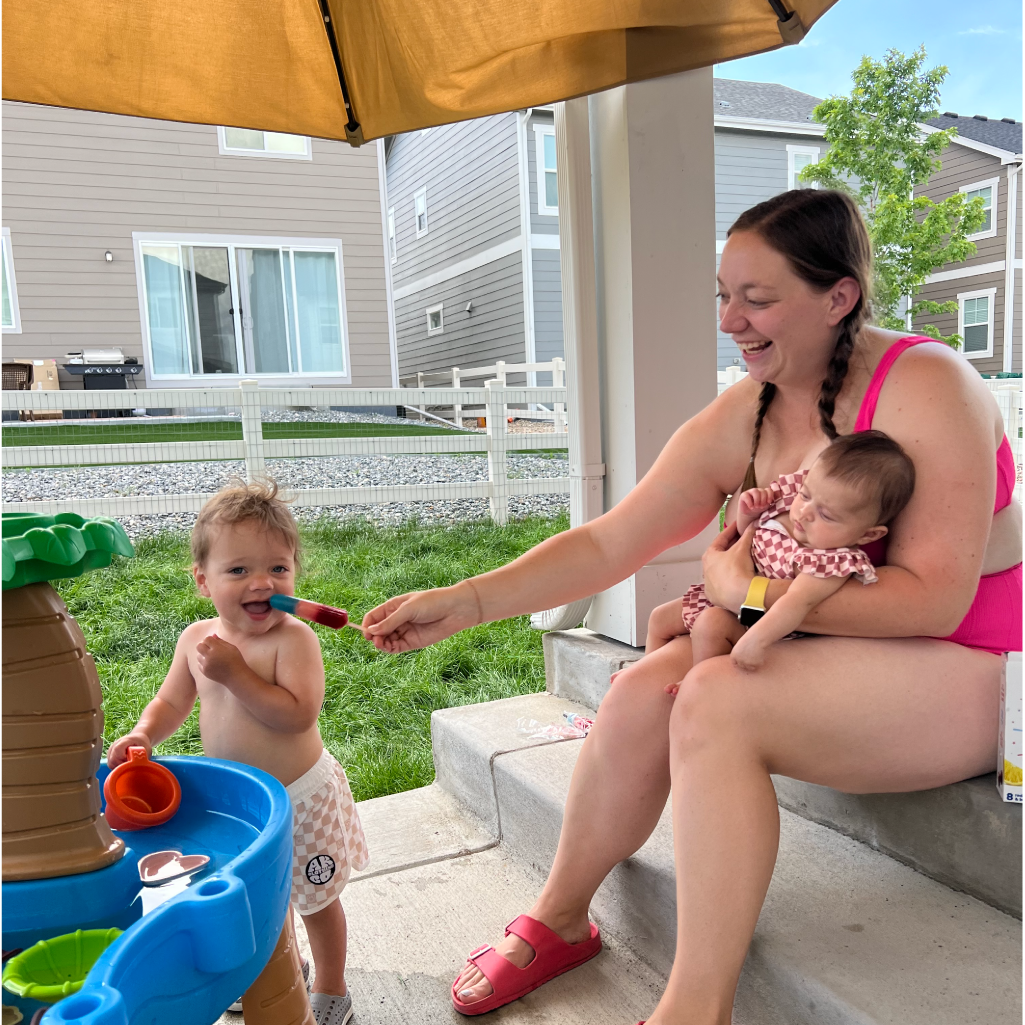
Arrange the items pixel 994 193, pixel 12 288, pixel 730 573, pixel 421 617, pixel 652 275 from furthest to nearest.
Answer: pixel 994 193 < pixel 12 288 < pixel 652 275 < pixel 421 617 < pixel 730 573

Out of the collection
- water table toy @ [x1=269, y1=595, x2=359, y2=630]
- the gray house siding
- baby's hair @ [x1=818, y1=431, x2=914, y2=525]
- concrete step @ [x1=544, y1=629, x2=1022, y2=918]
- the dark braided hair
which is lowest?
concrete step @ [x1=544, y1=629, x2=1022, y2=918]

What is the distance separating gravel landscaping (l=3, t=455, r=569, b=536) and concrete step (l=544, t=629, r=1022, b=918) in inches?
157

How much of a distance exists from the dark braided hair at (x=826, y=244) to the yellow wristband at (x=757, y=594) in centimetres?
24

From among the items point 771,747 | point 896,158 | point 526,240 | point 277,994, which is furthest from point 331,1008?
point 896,158

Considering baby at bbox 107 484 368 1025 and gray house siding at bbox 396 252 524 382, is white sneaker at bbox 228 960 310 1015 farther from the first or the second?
gray house siding at bbox 396 252 524 382

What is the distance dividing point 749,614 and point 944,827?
430 millimetres

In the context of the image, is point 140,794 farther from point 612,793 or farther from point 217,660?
point 612,793

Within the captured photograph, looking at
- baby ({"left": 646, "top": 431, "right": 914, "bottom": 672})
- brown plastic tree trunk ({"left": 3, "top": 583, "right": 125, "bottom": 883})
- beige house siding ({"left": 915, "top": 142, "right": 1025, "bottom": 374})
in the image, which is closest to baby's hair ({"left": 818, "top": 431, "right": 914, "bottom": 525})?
baby ({"left": 646, "top": 431, "right": 914, "bottom": 672})

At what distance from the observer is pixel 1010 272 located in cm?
1109

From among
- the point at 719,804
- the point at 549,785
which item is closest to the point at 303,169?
the point at 549,785

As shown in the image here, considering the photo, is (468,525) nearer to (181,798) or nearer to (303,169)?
(181,798)

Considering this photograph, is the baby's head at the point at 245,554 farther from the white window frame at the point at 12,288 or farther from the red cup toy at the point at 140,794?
the white window frame at the point at 12,288

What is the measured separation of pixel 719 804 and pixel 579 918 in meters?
0.56

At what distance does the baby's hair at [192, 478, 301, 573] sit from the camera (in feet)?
4.66
